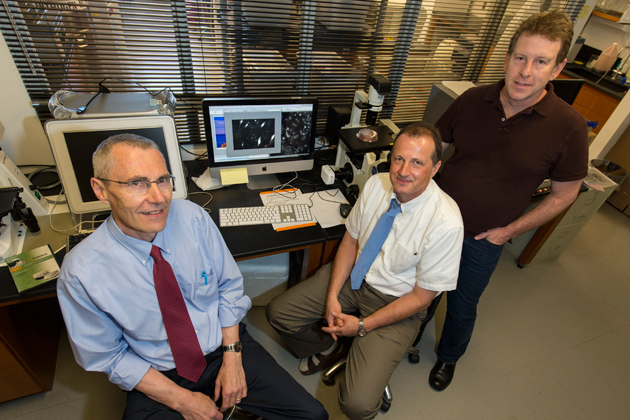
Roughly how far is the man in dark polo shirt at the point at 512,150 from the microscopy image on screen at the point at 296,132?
2.42 ft

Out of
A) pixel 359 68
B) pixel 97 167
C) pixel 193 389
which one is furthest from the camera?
pixel 359 68

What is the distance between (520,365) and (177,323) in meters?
2.05

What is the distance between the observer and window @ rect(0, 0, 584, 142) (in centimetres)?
185

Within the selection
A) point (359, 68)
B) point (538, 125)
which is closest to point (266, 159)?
point (359, 68)

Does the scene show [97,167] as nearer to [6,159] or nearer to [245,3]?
[6,159]

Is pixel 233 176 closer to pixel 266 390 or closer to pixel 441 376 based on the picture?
pixel 266 390

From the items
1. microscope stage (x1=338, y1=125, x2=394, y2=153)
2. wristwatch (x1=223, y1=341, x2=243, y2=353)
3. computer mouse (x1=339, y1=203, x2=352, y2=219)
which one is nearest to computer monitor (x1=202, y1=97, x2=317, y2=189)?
microscope stage (x1=338, y1=125, x2=394, y2=153)

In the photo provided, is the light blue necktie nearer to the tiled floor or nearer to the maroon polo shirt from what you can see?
the maroon polo shirt

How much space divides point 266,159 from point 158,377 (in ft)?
A: 3.94

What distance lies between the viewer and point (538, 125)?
1.46 m

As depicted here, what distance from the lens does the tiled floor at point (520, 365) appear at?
5.91ft

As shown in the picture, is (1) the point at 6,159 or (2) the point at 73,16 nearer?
(1) the point at 6,159

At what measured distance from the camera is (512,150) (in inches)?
58.7

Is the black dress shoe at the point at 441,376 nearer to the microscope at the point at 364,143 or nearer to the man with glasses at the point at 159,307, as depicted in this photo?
the man with glasses at the point at 159,307
